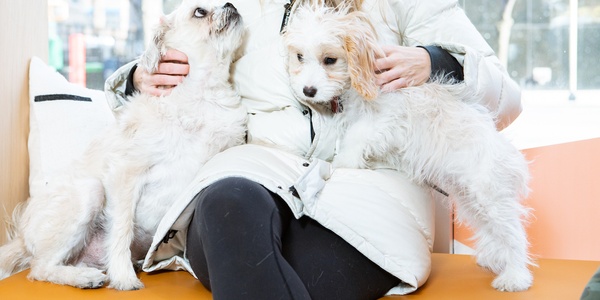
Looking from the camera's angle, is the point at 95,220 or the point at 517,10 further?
the point at 517,10

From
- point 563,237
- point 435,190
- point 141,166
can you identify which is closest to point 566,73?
point 563,237

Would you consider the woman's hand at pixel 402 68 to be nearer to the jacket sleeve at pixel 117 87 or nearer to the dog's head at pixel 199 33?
the dog's head at pixel 199 33

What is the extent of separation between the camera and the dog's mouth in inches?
76.8

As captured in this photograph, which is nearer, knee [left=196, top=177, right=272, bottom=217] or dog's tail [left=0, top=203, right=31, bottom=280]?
knee [left=196, top=177, right=272, bottom=217]

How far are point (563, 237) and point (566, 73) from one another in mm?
1101

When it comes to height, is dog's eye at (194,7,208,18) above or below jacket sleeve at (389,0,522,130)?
above

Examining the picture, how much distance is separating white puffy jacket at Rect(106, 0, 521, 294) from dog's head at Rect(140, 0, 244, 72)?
Answer: 0.26ft

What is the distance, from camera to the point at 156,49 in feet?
6.58

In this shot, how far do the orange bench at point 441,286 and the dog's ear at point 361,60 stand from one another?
53 cm

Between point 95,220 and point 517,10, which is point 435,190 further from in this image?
point 517,10

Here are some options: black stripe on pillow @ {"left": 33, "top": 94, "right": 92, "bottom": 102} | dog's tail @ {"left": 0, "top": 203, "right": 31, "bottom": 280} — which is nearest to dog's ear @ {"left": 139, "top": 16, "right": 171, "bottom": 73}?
black stripe on pillow @ {"left": 33, "top": 94, "right": 92, "bottom": 102}

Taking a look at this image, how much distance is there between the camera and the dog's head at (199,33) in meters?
1.97

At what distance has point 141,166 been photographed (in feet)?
6.24

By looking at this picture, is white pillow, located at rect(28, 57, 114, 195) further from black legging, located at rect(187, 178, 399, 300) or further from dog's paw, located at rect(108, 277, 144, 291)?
black legging, located at rect(187, 178, 399, 300)
